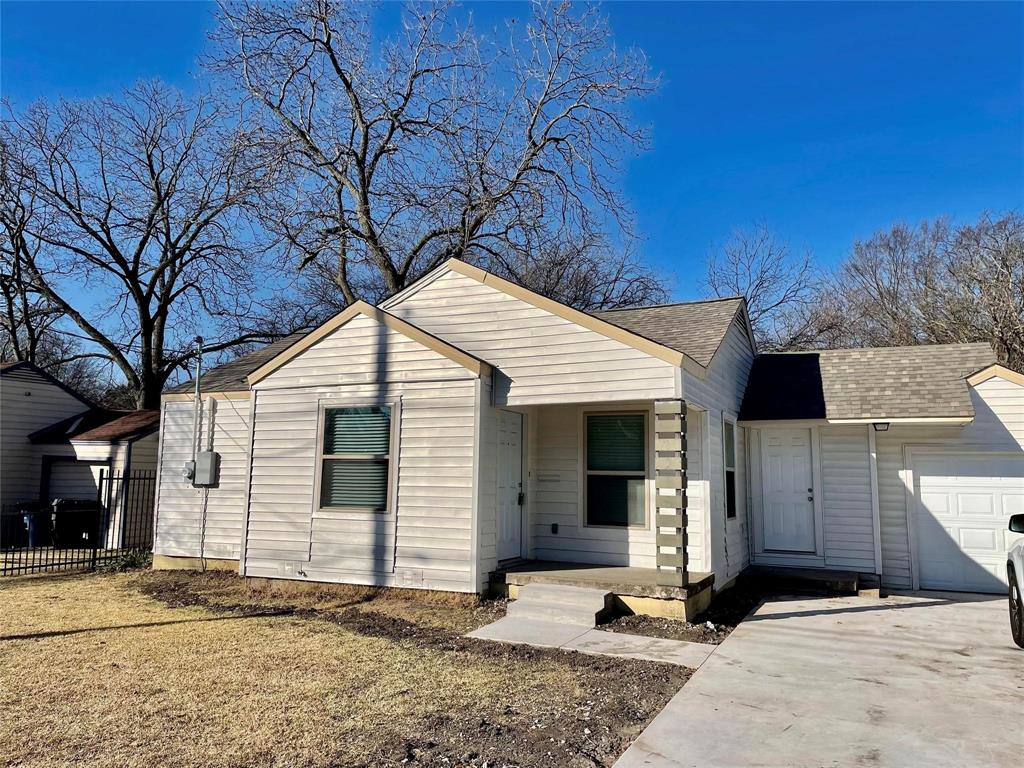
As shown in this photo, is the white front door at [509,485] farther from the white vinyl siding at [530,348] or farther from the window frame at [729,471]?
the window frame at [729,471]

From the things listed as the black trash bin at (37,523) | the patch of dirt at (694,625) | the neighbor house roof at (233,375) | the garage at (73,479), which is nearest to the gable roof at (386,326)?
the neighbor house roof at (233,375)

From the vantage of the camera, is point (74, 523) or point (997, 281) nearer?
point (74, 523)

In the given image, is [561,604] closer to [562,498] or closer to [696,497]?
[562,498]

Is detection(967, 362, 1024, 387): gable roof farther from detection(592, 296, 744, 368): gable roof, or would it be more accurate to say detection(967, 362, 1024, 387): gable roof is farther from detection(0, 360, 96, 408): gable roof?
detection(0, 360, 96, 408): gable roof

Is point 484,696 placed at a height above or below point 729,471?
below

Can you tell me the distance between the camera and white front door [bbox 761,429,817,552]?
10195 mm

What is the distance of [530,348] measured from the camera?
852cm

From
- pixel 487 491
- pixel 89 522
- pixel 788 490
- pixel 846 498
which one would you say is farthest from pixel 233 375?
pixel 846 498

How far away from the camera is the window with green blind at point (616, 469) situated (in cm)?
902

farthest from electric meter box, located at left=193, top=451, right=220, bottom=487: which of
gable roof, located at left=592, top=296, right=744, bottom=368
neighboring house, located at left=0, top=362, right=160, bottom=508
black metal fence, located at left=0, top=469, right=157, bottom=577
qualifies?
gable roof, located at left=592, top=296, right=744, bottom=368

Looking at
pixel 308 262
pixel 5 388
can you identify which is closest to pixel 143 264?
pixel 308 262

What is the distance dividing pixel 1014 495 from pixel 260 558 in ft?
34.2

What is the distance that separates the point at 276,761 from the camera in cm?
374

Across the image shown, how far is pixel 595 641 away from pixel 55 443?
15081mm
